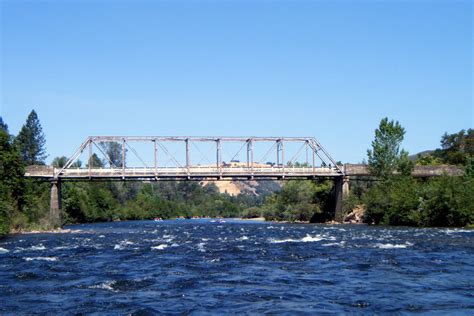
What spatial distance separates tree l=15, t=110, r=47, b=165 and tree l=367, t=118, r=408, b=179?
81.0 metres

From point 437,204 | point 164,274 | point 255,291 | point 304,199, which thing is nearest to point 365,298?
point 255,291

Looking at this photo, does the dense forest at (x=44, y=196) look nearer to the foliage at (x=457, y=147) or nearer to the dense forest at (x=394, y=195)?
the dense forest at (x=394, y=195)

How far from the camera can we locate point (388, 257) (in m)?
32.7

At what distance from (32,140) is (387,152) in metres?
84.5

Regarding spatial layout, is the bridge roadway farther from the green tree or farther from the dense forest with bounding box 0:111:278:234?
the green tree

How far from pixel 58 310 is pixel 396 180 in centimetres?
7590

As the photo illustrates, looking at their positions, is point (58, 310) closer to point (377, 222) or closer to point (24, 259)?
point (24, 259)

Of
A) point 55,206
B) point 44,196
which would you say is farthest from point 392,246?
point 44,196

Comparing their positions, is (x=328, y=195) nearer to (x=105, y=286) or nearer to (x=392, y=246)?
(x=392, y=246)

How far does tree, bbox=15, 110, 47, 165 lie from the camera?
13600 centimetres

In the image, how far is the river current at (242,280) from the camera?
63.9 ft

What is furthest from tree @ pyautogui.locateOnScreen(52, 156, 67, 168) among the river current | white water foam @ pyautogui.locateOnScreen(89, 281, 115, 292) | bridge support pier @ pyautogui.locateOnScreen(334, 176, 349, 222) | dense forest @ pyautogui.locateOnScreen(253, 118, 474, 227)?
white water foam @ pyautogui.locateOnScreen(89, 281, 115, 292)

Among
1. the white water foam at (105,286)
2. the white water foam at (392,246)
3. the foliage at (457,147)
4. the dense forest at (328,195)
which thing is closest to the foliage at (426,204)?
the dense forest at (328,195)

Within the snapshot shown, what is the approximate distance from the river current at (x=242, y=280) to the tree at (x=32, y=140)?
103 meters
